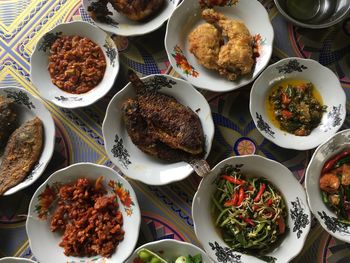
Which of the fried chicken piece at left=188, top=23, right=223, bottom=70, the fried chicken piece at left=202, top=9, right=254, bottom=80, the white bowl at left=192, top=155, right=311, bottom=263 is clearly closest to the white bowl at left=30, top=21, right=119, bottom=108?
the fried chicken piece at left=188, top=23, right=223, bottom=70

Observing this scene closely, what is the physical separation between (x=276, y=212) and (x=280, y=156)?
15.8 inches

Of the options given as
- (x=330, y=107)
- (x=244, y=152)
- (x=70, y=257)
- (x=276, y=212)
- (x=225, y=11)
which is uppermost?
(x=225, y=11)

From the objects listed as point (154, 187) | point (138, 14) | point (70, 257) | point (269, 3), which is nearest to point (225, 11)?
point (269, 3)

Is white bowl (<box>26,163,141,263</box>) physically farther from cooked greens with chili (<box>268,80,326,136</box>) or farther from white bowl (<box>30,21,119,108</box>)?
cooked greens with chili (<box>268,80,326,136</box>)

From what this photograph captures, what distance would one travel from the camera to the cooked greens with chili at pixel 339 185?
95.4 inches

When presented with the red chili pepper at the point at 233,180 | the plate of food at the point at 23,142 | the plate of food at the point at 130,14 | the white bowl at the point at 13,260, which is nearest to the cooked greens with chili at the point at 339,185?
the red chili pepper at the point at 233,180

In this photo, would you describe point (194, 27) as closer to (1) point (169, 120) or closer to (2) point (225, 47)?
(2) point (225, 47)

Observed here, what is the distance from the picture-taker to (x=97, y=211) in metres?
2.63

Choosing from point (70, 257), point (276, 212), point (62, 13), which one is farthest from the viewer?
point (62, 13)

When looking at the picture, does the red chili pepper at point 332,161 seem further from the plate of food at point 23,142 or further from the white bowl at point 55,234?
the plate of food at point 23,142

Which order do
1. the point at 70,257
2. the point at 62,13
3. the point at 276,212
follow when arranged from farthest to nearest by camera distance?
1. the point at 62,13
2. the point at 70,257
3. the point at 276,212

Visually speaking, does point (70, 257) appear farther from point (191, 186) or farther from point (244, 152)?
point (244, 152)

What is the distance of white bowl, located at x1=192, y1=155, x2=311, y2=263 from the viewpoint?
2.47m

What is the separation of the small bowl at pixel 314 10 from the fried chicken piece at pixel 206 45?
46cm
